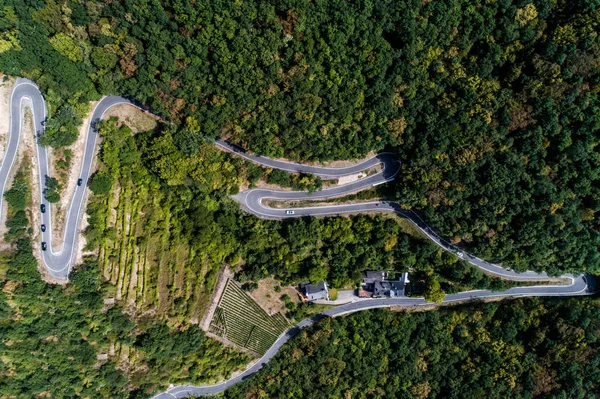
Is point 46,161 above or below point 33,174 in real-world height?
Result: above

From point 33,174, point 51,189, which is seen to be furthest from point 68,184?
point 33,174

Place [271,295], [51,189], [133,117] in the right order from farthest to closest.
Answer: [271,295] < [133,117] < [51,189]

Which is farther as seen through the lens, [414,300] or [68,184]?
[414,300]

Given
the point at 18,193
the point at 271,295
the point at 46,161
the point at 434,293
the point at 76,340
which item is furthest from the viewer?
the point at 271,295

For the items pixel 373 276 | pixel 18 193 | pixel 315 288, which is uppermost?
pixel 18 193

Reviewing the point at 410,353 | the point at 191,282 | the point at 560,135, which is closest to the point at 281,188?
the point at 191,282

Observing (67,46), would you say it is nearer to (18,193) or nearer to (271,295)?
(18,193)

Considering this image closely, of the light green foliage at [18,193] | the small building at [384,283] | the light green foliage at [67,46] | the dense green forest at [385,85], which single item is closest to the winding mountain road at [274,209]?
the light green foliage at [18,193]
